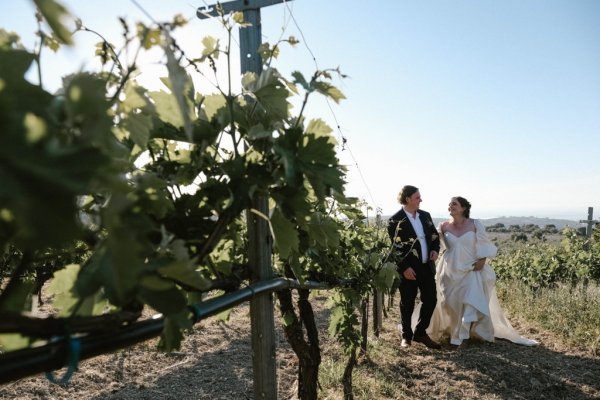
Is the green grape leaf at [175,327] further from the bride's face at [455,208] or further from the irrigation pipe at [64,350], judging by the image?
the bride's face at [455,208]

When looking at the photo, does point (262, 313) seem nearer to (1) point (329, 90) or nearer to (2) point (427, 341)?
(1) point (329, 90)

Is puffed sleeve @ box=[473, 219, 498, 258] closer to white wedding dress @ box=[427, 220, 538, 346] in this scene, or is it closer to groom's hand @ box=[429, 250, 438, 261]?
white wedding dress @ box=[427, 220, 538, 346]

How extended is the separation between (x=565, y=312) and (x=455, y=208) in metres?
2.61

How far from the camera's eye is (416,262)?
19.8 feet

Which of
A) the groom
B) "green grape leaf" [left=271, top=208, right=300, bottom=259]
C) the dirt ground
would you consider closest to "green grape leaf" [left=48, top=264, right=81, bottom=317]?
"green grape leaf" [left=271, top=208, right=300, bottom=259]

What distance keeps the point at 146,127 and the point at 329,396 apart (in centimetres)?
400

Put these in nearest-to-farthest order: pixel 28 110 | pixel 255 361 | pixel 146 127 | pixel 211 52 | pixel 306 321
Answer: pixel 28 110, pixel 146 127, pixel 211 52, pixel 255 361, pixel 306 321

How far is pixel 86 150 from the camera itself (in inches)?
12.9

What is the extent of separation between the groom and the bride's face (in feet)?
1.11

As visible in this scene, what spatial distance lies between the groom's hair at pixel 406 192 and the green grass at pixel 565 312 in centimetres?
291

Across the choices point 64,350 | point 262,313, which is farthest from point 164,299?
point 262,313

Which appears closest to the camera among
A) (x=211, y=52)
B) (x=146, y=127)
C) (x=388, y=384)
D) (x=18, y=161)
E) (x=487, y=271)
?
(x=18, y=161)

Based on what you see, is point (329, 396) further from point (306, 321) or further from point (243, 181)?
point (243, 181)

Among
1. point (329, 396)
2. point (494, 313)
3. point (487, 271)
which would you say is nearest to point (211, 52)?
point (329, 396)
